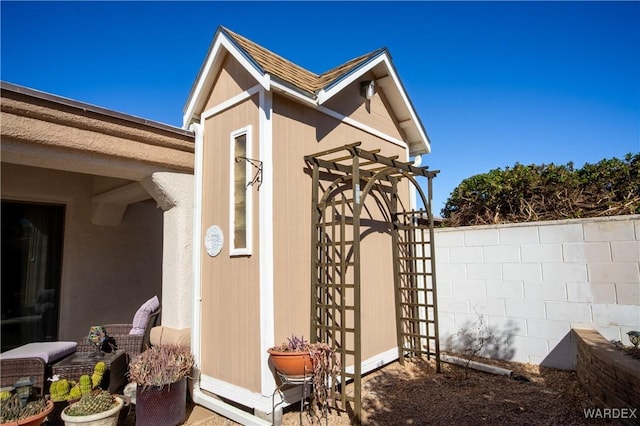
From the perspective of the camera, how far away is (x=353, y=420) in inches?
150

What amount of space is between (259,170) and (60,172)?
4253 millimetres

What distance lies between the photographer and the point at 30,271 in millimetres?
5844

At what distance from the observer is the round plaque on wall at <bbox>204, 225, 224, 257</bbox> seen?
4.55 meters

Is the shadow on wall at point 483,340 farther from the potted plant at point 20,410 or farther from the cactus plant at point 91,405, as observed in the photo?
the potted plant at point 20,410

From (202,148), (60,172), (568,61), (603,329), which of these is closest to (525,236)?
(603,329)

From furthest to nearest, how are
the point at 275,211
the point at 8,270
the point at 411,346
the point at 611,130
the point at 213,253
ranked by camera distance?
the point at 611,130, the point at 411,346, the point at 8,270, the point at 213,253, the point at 275,211

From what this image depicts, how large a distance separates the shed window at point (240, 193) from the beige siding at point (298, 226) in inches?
14.0

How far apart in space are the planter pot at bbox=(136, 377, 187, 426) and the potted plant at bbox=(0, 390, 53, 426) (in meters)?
0.75

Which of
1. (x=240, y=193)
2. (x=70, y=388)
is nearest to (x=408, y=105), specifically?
(x=240, y=193)

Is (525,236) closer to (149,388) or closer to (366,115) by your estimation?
(366,115)

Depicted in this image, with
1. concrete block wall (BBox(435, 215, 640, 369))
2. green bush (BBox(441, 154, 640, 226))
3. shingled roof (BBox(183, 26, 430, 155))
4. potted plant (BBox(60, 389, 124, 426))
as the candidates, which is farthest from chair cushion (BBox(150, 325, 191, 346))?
green bush (BBox(441, 154, 640, 226))

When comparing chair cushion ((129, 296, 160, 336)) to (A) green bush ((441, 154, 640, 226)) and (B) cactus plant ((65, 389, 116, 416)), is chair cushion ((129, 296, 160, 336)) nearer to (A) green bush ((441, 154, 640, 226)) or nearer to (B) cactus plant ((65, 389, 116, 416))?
(B) cactus plant ((65, 389, 116, 416))

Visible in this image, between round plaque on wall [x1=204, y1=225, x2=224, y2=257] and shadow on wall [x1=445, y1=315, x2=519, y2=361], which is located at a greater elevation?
round plaque on wall [x1=204, y1=225, x2=224, y2=257]

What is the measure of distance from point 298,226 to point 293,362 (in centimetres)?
152
